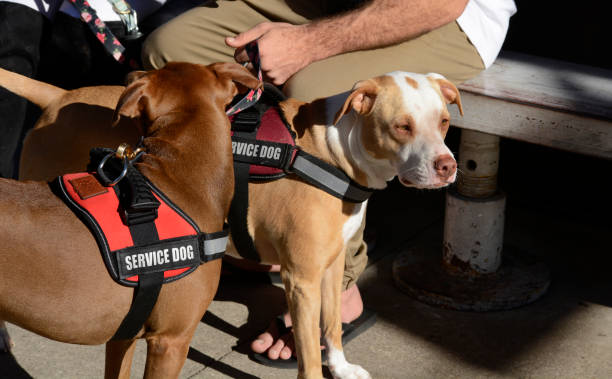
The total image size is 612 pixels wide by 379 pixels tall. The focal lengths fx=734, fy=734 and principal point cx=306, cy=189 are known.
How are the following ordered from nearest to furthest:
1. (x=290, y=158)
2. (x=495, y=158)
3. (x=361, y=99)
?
1. (x=361, y=99)
2. (x=290, y=158)
3. (x=495, y=158)

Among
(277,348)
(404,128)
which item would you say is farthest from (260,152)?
(277,348)

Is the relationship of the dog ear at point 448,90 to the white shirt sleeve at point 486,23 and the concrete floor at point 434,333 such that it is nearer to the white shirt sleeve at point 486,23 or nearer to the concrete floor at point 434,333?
the white shirt sleeve at point 486,23

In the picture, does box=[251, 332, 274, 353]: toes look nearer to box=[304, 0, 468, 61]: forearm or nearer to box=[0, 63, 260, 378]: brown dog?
box=[0, 63, 260, 378]: brown dog

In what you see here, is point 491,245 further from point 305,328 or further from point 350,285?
point 305,328

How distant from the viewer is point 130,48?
344 centimetres

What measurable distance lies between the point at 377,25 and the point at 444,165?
872 millimetres

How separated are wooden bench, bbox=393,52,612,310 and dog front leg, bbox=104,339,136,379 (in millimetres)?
1600

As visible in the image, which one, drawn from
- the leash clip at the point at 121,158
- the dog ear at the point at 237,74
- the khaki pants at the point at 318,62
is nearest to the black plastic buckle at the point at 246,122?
the dog ear at the point at 237,74

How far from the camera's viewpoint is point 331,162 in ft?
8.96

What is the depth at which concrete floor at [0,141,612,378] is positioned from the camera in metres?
3.09

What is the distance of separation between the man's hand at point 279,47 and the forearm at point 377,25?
0.04 metres

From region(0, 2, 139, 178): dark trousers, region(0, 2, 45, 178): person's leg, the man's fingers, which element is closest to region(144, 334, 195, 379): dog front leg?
the man's fingers

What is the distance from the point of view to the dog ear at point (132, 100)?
87.8 inches

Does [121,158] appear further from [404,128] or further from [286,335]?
[286,335]
